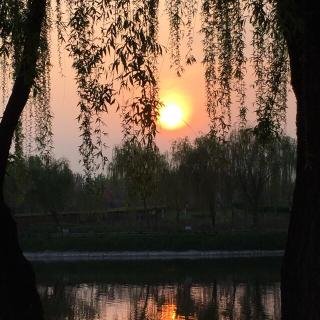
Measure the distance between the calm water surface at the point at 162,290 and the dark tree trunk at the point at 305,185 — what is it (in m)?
11.4

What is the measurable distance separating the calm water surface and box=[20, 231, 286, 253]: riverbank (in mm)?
2464

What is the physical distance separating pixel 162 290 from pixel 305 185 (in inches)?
675

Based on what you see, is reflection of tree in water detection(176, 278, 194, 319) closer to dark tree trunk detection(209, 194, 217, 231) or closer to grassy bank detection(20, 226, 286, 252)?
grassy bank detection(20, 226, 286, 252)

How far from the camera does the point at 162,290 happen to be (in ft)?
64.1

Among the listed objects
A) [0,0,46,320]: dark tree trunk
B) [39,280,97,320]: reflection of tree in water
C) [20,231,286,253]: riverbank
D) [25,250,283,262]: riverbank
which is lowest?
[39,280,97,320]: reflection of tree in water

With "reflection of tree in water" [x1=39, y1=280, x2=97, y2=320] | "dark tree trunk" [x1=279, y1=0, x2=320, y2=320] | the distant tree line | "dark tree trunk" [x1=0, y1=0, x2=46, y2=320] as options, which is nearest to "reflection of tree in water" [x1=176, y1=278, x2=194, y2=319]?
"reflection of tree in water" [x1=39, y1=280, x2=97, y2=320]

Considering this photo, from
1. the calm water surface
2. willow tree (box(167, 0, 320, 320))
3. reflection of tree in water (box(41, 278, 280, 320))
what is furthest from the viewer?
the calm water surface

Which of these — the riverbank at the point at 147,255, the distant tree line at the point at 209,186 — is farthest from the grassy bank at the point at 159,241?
the distant tree line at the point at 209,186

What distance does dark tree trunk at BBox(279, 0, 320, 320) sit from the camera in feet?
8.88

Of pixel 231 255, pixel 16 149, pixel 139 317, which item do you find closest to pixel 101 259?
pixel 231 255

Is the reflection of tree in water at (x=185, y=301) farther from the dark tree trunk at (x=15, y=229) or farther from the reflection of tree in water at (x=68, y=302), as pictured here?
the dark tree trunk at (x=15, y=229)

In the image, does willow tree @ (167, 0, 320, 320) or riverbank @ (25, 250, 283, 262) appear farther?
riverbank @ (25, 250, 283, 262)

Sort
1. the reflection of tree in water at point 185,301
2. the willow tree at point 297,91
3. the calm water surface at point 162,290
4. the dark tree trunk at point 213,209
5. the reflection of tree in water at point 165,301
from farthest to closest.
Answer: the dark tree trunk at point 213,209 → the calm water surface at point 162,290 → the reflection of tree in water at point 185,301 → the reflection of tree in water at point 165,301 → the willow tree at point 297,91

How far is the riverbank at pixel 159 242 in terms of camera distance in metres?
31.0
